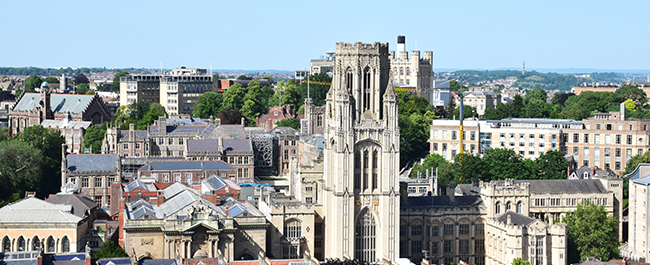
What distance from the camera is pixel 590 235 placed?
102m

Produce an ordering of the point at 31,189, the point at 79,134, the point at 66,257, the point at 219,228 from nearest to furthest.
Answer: the point at 66,257
the point at 219,228
the point at 31,189
the point at 79,134

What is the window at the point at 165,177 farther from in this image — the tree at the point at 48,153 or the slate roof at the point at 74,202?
the slate roof at the point at 74,202

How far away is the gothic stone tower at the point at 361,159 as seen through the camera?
92.8 meters

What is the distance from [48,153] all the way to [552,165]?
2957 inches

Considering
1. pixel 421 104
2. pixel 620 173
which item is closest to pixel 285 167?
pixel 421 104

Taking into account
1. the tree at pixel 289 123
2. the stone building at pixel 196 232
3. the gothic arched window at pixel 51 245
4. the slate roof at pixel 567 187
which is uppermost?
the tree at pixel 289 123

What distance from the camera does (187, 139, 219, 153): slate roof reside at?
14700cm

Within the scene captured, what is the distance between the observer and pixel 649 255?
10512cm

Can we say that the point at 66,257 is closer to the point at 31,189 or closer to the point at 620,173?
the point at 31,189

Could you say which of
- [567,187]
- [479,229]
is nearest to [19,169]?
[479,229]

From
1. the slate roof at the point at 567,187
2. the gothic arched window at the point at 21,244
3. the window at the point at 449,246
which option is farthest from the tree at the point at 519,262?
the gothic arched window at the point at 21,244

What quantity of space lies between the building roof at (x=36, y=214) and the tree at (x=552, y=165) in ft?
226

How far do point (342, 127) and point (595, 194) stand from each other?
34533 millimetres

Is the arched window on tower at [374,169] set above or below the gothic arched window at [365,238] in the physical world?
above
